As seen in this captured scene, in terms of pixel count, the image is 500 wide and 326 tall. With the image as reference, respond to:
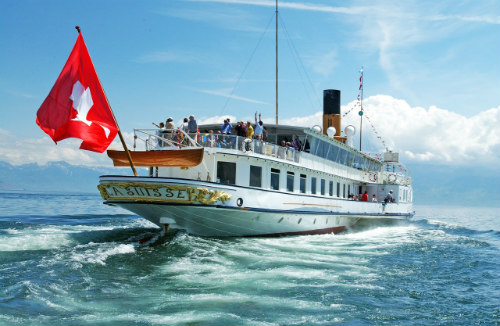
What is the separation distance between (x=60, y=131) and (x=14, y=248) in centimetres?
566

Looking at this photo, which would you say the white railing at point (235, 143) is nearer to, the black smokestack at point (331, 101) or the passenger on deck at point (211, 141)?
the passenger on deck at point (211, 141)

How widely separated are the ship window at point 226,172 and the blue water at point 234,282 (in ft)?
8.17

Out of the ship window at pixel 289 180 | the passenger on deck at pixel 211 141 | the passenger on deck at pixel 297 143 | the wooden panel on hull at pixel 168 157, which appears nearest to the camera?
the wooden panel on hull at pixel 168 157

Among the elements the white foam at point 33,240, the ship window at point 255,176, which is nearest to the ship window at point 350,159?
the ship window at point 255,176

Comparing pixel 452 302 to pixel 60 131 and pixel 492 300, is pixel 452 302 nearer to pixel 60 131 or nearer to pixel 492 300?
pixel 492 300

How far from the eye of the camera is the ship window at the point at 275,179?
20.2m

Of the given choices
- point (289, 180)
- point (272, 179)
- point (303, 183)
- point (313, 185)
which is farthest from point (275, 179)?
point (313, 185)

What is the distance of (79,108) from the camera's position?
554 inches

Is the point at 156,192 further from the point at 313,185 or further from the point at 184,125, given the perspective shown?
the point at 313,185

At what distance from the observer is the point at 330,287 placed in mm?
12273

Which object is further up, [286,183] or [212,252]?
[286,183]

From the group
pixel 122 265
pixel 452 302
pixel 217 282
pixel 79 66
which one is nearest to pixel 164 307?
pixel 217 282

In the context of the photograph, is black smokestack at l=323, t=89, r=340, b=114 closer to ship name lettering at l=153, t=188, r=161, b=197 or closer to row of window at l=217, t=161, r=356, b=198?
row of window at l=217, t=161, r=356, b=198

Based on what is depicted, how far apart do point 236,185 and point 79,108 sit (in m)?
6.65
